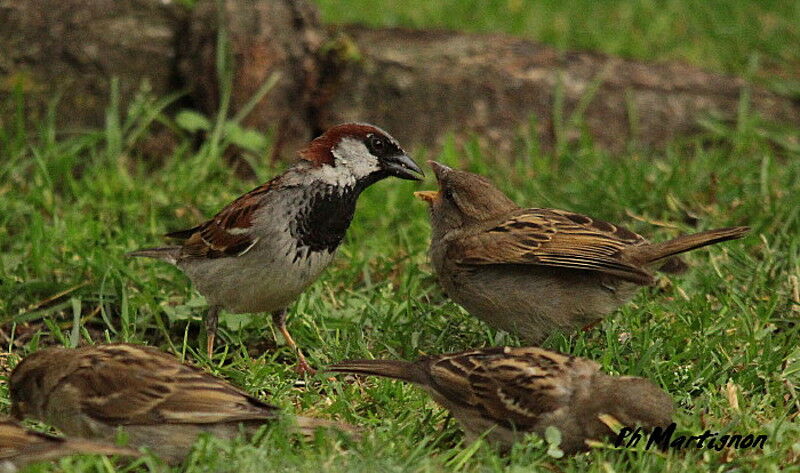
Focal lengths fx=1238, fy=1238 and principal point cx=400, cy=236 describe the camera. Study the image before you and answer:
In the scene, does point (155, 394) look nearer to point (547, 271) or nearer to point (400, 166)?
point (400, 166)

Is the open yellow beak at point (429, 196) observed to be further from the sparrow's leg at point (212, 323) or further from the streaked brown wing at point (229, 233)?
the sparrow's leg at point (212, 323)

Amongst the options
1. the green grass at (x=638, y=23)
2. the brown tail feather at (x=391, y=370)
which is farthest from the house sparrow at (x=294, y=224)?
the green grass at (x=638, y=23)

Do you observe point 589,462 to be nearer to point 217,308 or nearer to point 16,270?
point 217,308

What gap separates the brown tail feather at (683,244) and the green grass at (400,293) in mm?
370

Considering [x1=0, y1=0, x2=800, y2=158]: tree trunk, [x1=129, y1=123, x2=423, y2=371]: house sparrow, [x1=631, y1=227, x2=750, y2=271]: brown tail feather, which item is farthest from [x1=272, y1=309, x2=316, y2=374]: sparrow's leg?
[x1=0, y1=0, x2=800, y2=158]: tree trunk

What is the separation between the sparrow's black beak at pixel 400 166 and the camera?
19.9 feet

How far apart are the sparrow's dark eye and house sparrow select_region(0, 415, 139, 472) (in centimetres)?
218

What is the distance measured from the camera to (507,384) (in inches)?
191

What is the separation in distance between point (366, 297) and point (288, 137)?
231cm

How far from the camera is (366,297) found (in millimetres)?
6668

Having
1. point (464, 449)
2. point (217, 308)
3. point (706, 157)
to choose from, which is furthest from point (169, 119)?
point (464, 449)

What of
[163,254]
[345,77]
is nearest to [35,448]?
[163,254]

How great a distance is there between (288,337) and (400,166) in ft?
3.31
